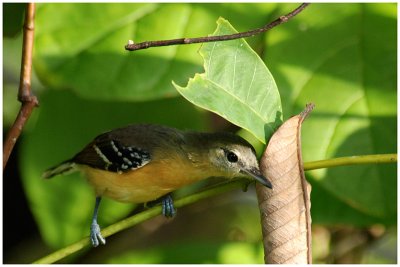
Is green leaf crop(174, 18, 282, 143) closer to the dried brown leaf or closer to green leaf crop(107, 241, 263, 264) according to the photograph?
the dried brown leaf

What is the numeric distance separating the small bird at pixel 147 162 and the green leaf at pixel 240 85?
1.02m

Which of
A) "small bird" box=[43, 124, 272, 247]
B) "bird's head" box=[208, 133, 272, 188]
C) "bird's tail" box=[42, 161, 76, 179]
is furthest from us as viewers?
"bird's tail" box=[42, 161, 76, 179]

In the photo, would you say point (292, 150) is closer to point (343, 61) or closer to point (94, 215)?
point (343, 61)

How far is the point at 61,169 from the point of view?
3744 millimetres

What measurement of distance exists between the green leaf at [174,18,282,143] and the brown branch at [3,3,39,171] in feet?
1.91

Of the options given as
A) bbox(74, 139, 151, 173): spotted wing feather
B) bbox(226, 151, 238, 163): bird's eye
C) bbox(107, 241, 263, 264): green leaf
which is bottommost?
bbox(107, 241, 263, 264): green leaf

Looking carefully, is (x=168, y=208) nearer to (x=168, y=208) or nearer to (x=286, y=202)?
(x=168, y=208)

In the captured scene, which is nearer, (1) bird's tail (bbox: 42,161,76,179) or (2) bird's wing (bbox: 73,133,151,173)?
(2) bird's wing (bbox: 73,133,151,173)

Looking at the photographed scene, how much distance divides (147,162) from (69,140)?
22.2 inches

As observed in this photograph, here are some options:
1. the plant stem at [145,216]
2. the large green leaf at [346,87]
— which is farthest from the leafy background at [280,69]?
the plant stem at [145,216]

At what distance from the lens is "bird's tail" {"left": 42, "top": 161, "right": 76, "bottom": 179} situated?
3.69 metres

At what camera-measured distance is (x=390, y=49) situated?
3.14 m

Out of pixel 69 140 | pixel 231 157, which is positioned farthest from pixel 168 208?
pixel 69 140

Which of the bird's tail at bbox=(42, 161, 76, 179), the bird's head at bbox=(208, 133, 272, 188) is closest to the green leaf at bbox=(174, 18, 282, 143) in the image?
the bird's head at bbox=(208, 133, 272, 188)
